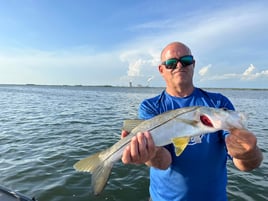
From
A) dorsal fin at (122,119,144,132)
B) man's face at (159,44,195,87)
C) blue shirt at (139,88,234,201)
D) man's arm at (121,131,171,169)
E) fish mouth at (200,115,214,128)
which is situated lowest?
blue shirt at (139,88,234,201)

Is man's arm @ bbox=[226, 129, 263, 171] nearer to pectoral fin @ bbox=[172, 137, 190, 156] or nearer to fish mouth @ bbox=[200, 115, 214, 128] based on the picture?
fish mouth @ bbox=[200, 115, 214, 128]

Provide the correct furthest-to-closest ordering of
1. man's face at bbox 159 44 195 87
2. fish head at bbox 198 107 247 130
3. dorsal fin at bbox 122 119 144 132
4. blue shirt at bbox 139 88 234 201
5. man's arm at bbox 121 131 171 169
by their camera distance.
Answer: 1. man's face at bbox 159 44 195 87
2. blue shirt at bbox 139 88 234 201
3. dorsal fin at bbox 122 119 144 132
4. man's arm at bbox 121 131 171 169
5. fish head at bbox 198 107 247 130

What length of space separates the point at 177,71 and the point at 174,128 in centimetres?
125

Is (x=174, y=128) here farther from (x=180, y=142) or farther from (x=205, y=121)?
(x=205, y=121)

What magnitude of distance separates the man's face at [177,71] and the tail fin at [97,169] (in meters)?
1.64

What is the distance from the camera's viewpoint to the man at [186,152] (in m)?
3.21

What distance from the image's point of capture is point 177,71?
412 cm

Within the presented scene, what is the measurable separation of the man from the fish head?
0.28 feet

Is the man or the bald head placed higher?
the bald head

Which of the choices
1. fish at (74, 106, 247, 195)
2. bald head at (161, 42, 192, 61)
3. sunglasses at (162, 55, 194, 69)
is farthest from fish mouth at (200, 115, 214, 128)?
bald head at (161, 42, 192, 61)

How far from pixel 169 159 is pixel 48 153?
31.1 ft

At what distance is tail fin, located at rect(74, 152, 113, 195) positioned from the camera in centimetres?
338

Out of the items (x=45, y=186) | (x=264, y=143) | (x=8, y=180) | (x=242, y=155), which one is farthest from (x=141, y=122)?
(x=264, y=143)

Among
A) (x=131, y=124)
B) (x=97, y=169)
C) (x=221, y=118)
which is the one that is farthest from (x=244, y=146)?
(x=97, y=169)
